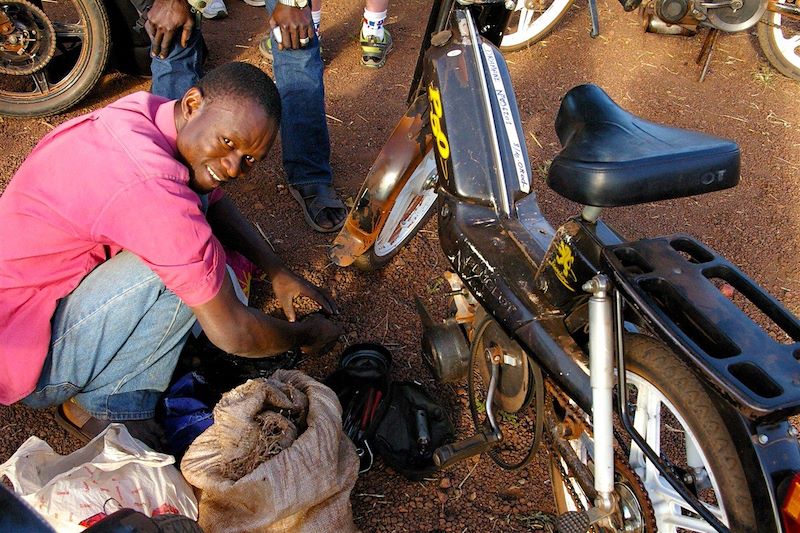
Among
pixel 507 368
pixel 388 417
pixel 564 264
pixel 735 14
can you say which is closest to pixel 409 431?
pixel 388 417

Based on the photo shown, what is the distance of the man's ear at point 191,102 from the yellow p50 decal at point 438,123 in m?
0.75

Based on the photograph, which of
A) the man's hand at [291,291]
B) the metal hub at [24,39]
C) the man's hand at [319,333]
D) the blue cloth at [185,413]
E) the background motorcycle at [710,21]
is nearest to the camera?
the blue cloth at [185,413]

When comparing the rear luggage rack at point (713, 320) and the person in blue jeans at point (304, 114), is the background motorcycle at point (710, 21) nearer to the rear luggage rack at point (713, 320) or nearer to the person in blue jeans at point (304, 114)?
the person in blue jeans at point (304, 114)

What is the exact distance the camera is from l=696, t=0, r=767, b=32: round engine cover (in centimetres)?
444

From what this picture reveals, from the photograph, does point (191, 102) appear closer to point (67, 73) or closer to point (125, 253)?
point (125, 253)

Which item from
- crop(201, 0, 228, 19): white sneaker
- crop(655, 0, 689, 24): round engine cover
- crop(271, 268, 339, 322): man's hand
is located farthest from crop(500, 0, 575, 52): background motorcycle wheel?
crop(271, 268, 339, 322): man's hand

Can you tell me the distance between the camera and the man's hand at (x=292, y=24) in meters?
2.90

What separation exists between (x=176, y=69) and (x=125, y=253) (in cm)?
129

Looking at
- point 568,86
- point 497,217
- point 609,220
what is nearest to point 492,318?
point 497,217

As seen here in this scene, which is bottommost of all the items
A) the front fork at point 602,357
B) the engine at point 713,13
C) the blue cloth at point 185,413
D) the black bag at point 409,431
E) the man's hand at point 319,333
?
the black bag at point 409,431

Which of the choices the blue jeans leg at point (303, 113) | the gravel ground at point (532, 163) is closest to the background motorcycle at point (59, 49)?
the gravel ground at point (532, 163)

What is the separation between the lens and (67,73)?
12.5 feet

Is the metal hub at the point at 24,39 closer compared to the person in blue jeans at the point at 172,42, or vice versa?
the person in blue jeans at the point at 172,42

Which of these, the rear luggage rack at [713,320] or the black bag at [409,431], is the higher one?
the rear luggage rack at [713,320]
